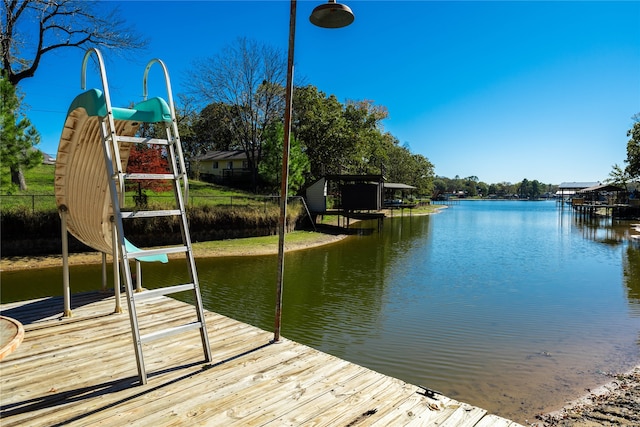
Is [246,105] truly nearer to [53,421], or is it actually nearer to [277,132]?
[277,132]

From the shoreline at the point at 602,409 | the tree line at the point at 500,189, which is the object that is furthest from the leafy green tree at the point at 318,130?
the tree line at the point at 500,189

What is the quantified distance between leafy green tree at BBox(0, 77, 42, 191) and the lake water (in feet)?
12.1

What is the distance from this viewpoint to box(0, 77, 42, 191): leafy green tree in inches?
470

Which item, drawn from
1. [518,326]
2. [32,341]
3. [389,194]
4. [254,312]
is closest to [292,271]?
[254,312]

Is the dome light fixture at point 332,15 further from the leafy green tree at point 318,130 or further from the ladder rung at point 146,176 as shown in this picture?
the leafy green tree at point 318,130

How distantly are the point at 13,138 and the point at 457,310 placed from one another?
46.7 feet

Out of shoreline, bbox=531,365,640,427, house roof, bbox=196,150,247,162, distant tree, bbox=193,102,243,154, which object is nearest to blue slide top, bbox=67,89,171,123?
shoreline, bbox=531,365,640,427

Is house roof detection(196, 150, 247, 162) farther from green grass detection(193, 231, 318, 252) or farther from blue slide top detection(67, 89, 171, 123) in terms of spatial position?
blue slide top detection(67, 89, 171, 123)

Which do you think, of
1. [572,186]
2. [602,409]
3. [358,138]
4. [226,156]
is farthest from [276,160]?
[572,186]

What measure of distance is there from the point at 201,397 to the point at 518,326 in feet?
23.7

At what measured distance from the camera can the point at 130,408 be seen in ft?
9.68

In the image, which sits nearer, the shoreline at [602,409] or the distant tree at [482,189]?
the shoreline at [602,409]

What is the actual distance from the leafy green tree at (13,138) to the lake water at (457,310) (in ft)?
12.1

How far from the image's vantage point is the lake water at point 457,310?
5.87 m
